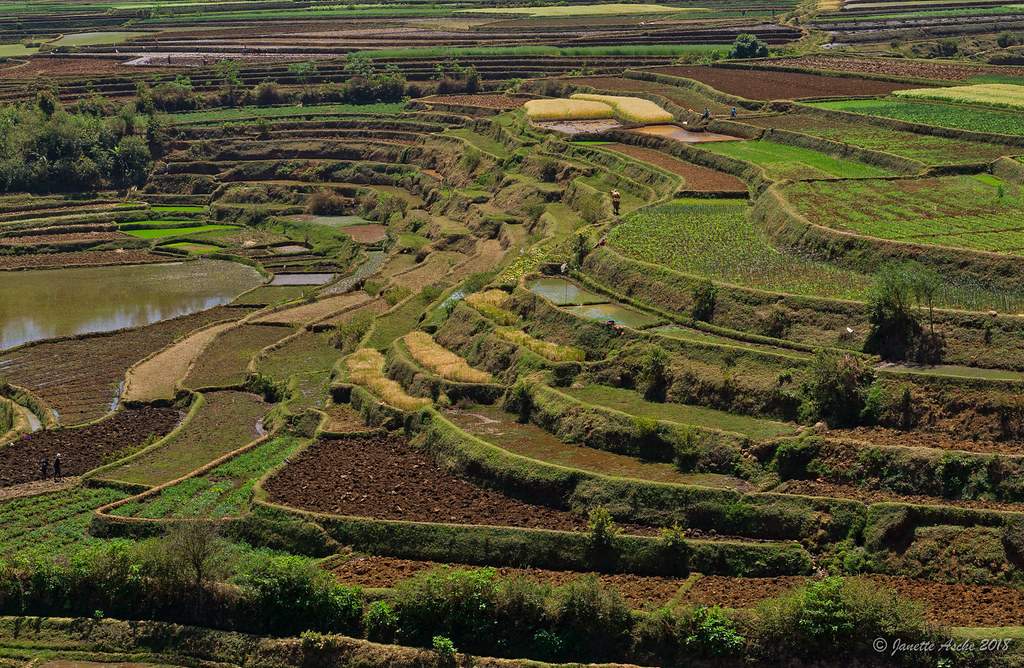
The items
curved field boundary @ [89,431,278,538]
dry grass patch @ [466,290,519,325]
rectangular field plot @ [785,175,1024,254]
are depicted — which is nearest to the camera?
curved field boundary @ [89,431,278,538]

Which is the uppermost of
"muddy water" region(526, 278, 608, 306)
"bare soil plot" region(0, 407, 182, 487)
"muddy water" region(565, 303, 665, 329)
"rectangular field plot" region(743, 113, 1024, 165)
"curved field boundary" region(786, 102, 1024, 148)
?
"curved field boundary" region(786, 102, 1024, 148)

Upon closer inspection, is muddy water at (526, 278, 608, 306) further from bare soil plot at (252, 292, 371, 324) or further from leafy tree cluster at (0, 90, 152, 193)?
leafy tree cluster at (0, 90, 152, 193)

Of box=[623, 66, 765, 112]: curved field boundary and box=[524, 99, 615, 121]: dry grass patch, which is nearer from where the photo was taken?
box=[623, 66, 765, 112]: curved field boundary

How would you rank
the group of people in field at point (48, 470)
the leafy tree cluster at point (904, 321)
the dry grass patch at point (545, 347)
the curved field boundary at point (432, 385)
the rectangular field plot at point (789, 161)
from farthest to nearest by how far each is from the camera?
the rectangular field plot at point (789, 161) → the curved field boundary at point (432, 385) → the dry grass patch at point (545, 347) → the group of people in field at point (48, 470) → the leafy tree cluster at point (904, 321)

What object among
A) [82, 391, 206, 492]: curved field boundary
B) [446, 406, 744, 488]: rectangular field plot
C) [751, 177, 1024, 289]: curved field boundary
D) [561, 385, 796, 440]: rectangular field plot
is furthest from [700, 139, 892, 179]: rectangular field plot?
[82, 391, 206, 492]: curved field boundary

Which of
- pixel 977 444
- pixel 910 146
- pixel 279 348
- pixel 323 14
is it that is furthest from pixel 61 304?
pixel 323 14

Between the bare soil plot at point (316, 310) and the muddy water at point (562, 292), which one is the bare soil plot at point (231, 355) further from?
the muddy water at point (562, 292)

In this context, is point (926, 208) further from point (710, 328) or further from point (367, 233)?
point (367, 233)

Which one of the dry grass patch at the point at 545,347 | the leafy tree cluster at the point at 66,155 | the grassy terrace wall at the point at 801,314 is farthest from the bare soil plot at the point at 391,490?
the leafy tree cluster at the point at 66,155
